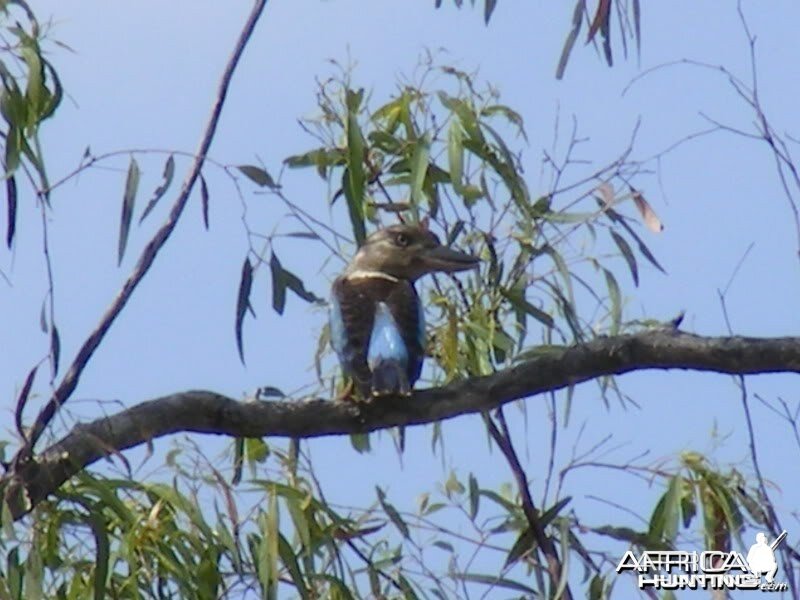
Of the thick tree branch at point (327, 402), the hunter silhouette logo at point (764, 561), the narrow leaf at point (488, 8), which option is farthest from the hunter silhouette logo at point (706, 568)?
the narrow leaf at point (488, 8)

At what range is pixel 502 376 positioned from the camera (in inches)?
125

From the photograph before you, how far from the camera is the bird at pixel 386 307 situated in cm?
359

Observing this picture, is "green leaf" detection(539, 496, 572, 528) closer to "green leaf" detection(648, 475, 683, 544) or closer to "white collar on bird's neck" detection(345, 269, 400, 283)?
"green leaf" detection(648, 475, 683, 544)

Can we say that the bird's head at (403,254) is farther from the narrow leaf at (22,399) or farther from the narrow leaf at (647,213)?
the narrow leaf at (22,399)

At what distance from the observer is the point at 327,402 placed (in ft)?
10.9

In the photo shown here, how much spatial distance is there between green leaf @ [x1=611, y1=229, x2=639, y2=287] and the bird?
0.26 metres

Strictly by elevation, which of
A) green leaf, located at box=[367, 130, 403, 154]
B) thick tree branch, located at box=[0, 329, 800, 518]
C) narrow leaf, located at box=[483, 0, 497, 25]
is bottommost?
thick tree branch, located at box=[0, 329, 800, 518]

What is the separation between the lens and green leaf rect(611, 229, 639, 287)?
3699 mm

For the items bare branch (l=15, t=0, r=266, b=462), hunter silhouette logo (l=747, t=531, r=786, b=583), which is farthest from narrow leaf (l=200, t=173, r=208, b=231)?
hunter silhouette logo (l=747, t=531, r=786, b=583)

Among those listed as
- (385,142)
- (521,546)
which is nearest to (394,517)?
(521,546)

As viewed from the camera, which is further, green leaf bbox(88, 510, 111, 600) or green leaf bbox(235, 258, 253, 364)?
green leaf bbox(235, 258, 253, 364)

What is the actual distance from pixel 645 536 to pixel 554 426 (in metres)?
0.24

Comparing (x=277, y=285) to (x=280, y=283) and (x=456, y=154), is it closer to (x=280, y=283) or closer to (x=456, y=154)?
(x=280, y=283)

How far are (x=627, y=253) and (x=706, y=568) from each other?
0.68 meters
